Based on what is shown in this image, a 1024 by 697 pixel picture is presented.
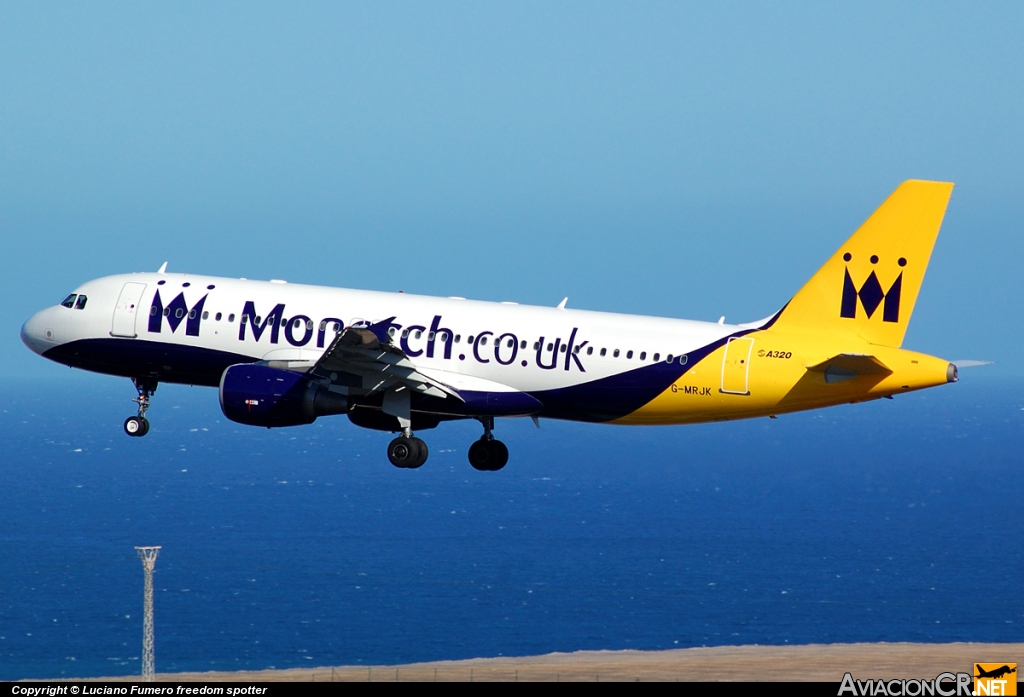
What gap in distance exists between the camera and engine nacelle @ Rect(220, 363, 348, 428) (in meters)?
47.9

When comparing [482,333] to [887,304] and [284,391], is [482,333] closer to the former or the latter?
[284,391]

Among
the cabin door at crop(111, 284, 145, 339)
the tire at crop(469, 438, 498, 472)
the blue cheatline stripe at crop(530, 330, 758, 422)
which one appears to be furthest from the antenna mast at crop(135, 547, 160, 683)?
the blue cheatline stripe at crop(530, 330, 758, 422)

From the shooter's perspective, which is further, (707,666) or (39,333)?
(707,666)

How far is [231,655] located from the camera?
170 m

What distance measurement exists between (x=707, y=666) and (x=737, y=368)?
8749 centimetres

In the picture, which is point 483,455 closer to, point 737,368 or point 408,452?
point 408,452

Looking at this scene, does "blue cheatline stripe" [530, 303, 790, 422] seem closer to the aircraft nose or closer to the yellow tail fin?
the yellow tail fin

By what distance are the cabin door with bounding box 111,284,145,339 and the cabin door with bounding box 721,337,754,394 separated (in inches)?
845

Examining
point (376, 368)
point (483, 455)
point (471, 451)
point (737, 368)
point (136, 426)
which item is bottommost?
point (483, 455)

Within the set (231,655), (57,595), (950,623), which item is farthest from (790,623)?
(57,595)

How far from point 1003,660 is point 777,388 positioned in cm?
9287

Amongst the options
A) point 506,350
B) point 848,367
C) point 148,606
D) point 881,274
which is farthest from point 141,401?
point 148,606

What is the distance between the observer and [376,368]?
48219 millimetres

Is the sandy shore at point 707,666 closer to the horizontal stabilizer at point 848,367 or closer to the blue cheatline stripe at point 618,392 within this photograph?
the blue cheatline stripe at point 618,392
